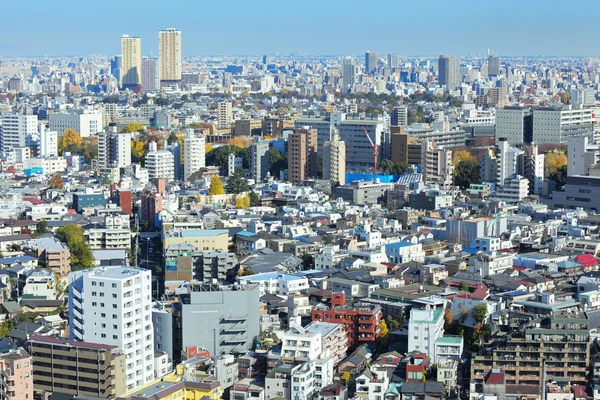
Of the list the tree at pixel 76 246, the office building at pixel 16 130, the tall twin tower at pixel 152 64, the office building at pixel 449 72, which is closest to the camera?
the tree at pixel 76 246

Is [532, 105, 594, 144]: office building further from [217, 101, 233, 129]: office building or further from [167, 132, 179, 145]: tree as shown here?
[217, 101, 233, 129]: office building

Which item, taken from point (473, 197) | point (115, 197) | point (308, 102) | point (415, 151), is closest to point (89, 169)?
point (115, 197)

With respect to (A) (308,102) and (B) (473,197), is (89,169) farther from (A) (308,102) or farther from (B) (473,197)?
(A) (308,102)

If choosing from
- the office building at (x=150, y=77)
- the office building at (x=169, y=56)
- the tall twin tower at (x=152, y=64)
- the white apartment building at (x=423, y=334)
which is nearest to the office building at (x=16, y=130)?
the white apartment building at (x=423, y=334)

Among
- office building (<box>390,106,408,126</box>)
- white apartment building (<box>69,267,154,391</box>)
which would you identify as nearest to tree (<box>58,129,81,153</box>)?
office building (<box>390,106,408,126</box>)

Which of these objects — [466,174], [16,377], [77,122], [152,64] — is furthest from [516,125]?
[152,64]

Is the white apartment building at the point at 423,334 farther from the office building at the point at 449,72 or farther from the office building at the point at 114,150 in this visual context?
the office building at the point at 449,72

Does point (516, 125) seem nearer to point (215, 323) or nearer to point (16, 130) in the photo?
point (16, 130)
